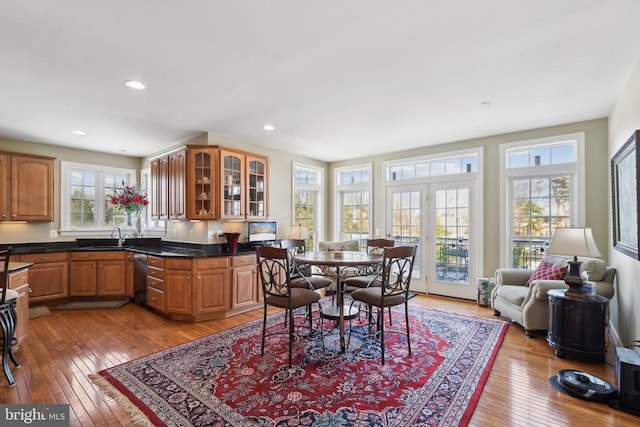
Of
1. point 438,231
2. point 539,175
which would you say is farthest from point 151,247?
point 539,175

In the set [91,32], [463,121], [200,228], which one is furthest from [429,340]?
Result: [91,32]

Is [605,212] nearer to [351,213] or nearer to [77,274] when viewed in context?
[351,213]

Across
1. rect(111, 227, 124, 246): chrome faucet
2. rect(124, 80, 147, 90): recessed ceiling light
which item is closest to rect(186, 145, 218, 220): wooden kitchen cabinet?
rect(124, 80, 147, 90): recessed ceiling light

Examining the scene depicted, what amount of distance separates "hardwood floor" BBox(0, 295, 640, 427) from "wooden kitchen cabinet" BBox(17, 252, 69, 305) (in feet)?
1.85

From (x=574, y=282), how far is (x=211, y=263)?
4.03 metres

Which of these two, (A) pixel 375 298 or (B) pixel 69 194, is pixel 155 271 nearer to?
(B) pixel 69 194

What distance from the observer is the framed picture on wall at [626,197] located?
2467mm

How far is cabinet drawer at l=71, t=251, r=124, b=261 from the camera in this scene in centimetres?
493

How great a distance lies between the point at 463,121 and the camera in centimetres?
409

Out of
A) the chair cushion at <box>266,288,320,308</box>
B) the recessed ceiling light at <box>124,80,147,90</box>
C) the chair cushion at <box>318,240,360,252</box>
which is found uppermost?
the recessed ceiling light at <box>124,80,147,90</box>

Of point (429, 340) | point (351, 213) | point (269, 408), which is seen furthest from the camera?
point (351, 213)

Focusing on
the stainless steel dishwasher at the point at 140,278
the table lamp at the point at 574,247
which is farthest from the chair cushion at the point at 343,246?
the table lamp at the point at 574,247

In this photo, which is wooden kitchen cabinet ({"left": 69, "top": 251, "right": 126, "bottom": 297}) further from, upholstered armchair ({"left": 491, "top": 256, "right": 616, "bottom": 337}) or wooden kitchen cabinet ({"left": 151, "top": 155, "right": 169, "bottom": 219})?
upholstered armchair ({"left": 491, "top": 256, "right": 616, "bottom": 337})

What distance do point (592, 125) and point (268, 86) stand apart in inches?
165
